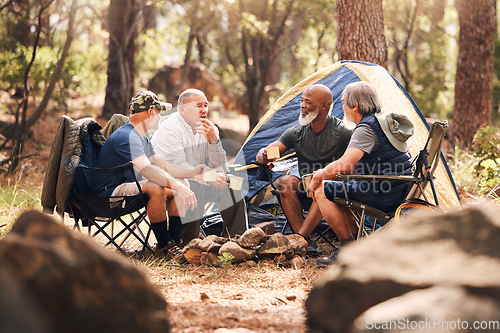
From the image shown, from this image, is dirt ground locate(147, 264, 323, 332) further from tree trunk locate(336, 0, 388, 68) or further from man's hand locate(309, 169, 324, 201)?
tree trunk locate(336, 0, 388, 68)

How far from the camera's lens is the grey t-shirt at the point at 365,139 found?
12.0 ft

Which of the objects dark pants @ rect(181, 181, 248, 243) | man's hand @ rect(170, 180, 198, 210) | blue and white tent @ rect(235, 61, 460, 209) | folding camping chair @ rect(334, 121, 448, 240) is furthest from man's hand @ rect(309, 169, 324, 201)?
blue and white tent @ rect(235, 61, 460, 209)

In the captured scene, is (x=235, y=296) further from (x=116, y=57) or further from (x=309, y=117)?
(x=116, y=57)

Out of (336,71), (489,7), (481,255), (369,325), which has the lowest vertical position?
(369,325)

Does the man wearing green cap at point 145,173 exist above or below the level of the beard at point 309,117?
below

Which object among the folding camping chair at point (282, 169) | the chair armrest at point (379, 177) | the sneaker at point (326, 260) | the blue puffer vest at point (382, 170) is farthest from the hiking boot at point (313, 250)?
the chair armrest at point (379, 177)

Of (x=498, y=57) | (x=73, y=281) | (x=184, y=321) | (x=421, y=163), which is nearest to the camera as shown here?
(x=73, y=281)

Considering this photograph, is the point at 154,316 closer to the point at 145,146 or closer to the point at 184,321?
the point at 184,321

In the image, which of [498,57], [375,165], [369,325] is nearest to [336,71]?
[375,165]

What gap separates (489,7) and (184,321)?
7.60m

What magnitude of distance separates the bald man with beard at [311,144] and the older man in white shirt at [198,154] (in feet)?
1.24

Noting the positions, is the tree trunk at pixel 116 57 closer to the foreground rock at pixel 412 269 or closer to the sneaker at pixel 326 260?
the sneaker at pixel 326 260

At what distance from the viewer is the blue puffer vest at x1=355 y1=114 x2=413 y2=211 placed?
3.68 metres

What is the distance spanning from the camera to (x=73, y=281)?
156 cm
